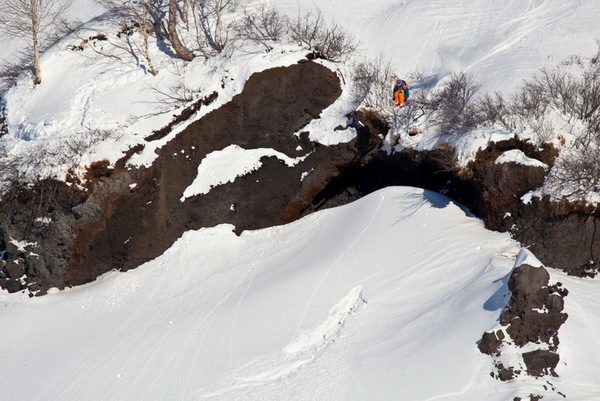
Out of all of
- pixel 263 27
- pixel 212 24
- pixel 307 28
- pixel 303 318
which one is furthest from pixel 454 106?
pixel 212 24

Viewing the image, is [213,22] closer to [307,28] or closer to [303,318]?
[307,28]

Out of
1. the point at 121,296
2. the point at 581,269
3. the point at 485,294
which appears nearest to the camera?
the point at 485,294

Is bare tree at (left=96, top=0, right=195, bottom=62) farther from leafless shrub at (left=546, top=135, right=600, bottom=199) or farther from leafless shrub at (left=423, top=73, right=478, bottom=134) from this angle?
leafless shrub at (left=546, top=135, right=600, bottom=199)

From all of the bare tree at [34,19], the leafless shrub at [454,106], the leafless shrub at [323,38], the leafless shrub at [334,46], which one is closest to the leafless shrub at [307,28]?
the leafless shrub at [323,38]

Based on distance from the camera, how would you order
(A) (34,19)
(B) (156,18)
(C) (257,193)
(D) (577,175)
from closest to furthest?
(D) (577,175) < (C) (257,193) < (A) (34,19) < (B) (156,18)

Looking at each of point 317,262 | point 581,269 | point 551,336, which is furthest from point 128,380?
point 581,269

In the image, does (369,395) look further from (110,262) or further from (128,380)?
(110,262)
